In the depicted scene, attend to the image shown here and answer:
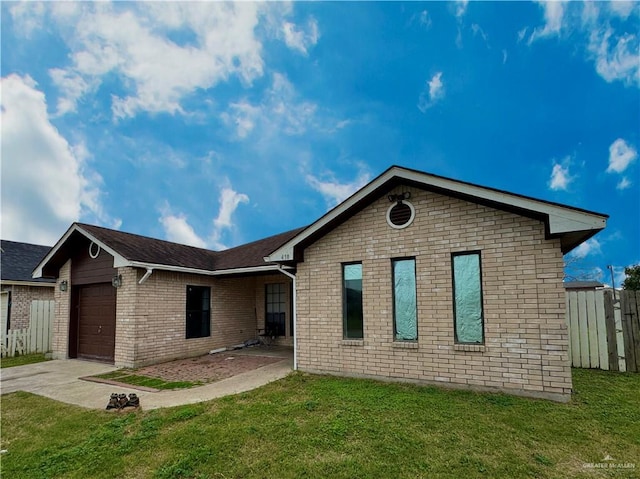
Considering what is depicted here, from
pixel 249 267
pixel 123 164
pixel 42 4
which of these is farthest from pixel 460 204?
pixel 123 164

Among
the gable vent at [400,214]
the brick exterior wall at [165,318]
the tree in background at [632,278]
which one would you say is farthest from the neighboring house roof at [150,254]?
the tree in background at [632,278]

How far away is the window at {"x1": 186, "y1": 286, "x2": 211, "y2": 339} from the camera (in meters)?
11.0

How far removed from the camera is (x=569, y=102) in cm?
2059

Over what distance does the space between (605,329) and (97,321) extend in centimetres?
1410

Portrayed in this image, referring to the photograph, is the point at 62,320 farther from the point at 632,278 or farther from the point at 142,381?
the point at 632,278

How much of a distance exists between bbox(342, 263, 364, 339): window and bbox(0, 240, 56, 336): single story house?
43.5ft

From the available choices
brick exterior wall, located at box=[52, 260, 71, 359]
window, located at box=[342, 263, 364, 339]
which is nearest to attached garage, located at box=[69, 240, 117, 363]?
brick exterior wall, located at box=[52, 260, 71, 359]

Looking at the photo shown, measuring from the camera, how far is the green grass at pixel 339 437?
11.7 feet

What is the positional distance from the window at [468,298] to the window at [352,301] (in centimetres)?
201

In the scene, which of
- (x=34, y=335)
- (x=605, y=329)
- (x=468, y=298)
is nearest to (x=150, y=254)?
(x=34, y=335)

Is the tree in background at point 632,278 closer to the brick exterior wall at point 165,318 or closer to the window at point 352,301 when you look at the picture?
the window at point 352,301

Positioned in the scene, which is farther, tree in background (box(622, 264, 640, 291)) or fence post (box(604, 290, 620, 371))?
tree in background (box(622, 264, 640, 291))

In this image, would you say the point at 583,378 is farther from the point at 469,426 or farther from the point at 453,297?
the point at 469,426

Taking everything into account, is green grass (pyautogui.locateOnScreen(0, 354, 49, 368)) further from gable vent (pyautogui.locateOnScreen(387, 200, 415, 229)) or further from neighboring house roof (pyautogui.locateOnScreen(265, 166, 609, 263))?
gable vent (pyautogui.locateOnScreen(387, 200, 415, 229))
